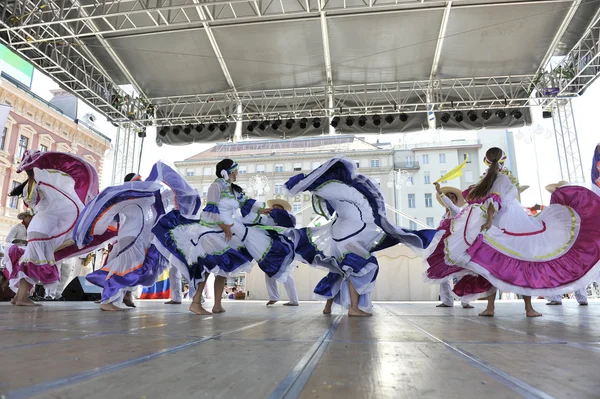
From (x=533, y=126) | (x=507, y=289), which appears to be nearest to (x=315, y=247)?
(x=507, y=289)

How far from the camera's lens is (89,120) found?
66.3 feet

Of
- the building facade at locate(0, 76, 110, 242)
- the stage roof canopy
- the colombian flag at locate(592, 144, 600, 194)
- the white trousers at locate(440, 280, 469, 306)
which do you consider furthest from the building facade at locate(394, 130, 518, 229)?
the colombian flag at locate(592, 144, 600, 194)

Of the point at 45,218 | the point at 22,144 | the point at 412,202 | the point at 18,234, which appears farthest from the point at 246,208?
the point at 412,202

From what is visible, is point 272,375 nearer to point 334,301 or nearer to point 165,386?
point 165,386

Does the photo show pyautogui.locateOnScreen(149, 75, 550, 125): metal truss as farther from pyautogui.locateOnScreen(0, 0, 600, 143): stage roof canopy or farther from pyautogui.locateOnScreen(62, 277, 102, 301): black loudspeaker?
pyautogui.locateOnScreen(62, 277, 102, 301): black loudspeaker

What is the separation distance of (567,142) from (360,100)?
14.4ft

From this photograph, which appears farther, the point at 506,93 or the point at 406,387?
the point at 506,93

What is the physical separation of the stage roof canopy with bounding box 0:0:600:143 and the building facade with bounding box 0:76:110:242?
7.71 m

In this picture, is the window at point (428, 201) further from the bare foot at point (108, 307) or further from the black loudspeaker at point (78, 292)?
the bare foot at point (108, 307)

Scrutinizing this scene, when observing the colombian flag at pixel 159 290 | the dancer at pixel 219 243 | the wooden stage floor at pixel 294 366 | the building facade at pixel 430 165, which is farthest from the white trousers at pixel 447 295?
the building facade at pixel 430 165

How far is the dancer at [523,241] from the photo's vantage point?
306cm

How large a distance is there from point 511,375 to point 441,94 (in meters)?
8.17

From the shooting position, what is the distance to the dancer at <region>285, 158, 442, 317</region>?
10.4ft

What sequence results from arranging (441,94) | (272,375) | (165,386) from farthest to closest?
(441,94)
(272,375)
(165,386)
